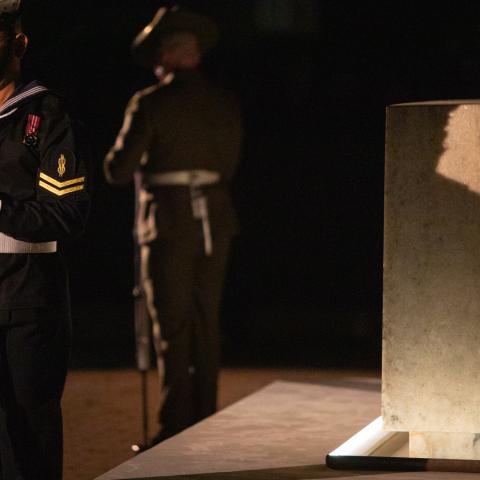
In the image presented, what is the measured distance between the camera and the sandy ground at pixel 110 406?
7.01 m

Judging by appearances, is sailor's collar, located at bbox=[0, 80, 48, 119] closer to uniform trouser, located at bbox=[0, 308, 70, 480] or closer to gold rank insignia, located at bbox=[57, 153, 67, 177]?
gold rank insignia, located at bbox=[57, 153, 67, 177]

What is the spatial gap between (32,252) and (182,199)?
3.18 metres

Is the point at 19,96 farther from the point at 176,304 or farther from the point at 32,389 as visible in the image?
the point at 176,304

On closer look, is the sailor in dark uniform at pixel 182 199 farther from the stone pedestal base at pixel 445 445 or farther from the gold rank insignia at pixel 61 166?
the gold rank insignia at pixel 61 166

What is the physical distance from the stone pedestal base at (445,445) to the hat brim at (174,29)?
10.1ft

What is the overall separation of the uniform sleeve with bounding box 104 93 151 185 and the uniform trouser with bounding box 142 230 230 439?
0.38m

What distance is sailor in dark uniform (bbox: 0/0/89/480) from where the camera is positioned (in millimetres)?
3959

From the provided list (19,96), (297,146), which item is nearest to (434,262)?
(19,96)

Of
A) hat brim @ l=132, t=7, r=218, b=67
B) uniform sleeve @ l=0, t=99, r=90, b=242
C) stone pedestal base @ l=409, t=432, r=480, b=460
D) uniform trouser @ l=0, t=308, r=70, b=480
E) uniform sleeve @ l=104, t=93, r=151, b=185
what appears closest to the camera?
uniform sleeve @ l=0, t=99, r=90, b=242

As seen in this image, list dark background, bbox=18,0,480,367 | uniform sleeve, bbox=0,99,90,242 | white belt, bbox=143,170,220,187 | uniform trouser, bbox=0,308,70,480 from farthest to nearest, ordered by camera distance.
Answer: dark background, bbox=18,0,480,367
white belt, bbox=143,170,220,187
uniform trouser, bbox=0,308,70,480
uniform sleeve, bbox=0,99,90,242

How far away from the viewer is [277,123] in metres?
15.0

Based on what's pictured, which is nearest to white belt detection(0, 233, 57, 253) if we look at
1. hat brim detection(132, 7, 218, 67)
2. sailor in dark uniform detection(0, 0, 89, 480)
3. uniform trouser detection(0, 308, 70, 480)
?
sailor in dark uniform detection(0, 0, 89, 480)

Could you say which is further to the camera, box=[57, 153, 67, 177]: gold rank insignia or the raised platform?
the raised platform

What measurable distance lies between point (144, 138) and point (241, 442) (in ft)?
6.51
